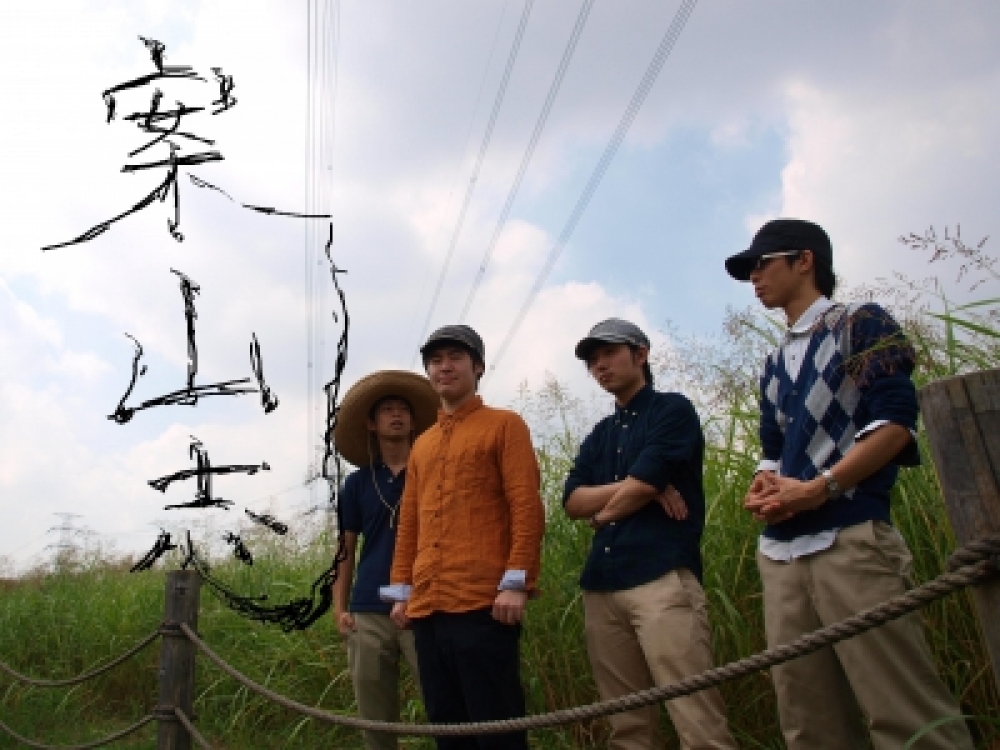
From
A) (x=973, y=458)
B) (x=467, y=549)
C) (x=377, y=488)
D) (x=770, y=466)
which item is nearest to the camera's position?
(x=973, y=458)

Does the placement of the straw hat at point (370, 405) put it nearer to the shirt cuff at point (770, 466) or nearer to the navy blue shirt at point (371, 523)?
the navy blue shirt at point (371, 523)

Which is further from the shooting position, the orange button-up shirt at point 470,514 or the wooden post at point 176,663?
the wooden post at point 176,663

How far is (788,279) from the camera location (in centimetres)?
250

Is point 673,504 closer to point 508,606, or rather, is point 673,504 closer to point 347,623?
point 508,606

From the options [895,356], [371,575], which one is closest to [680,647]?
[895,356]

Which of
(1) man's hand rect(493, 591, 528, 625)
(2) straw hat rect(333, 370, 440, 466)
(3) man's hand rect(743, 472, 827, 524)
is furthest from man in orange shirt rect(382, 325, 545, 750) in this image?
(3) man's hand rect(743, 472, 827, 524)

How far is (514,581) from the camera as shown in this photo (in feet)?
8.89

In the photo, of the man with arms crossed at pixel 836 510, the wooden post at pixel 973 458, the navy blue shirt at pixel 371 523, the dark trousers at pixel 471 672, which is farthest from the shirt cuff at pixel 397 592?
the wooden post at pixel 973 458

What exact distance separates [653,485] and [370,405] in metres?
1.42

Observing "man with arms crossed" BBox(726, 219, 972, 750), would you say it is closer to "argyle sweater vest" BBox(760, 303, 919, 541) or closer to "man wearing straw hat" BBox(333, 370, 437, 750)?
"argyle sweater vest" BBox(760, 303, 919, 541)

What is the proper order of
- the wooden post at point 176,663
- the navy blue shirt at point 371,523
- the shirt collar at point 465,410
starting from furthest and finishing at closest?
the navy blue shirt at point 371,523 < the wooden post at point 176,663 < the shirt collar at point 465,410

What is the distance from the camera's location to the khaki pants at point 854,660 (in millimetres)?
2068

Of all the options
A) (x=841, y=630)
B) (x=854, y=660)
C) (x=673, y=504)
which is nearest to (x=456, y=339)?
(x=673, y=504)

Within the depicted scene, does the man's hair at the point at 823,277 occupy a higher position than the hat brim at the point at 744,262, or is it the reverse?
the hat brim at the point at 744,262
